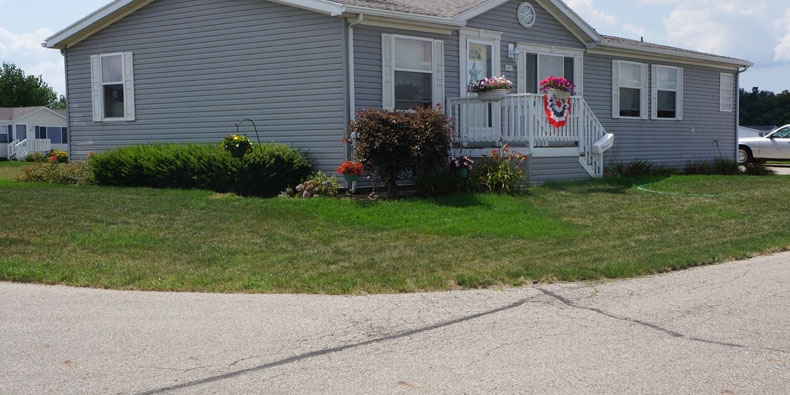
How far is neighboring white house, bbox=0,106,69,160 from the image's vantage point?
4269 centimetres

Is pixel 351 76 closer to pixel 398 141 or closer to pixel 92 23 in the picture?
pixel 398 141

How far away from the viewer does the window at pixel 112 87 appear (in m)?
17.9

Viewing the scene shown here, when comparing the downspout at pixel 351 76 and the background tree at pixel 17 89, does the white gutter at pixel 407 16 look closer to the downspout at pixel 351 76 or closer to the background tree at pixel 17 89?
the downspout at pixel 351 76

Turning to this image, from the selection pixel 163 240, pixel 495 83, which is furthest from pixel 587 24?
pixel 163 240

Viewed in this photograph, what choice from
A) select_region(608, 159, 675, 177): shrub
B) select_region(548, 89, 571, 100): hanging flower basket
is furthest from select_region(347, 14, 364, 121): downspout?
select_region(608, 159, 675, 177): shrub

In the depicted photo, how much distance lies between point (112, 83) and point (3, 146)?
31.6 meters

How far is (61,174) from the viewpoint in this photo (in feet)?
58.4

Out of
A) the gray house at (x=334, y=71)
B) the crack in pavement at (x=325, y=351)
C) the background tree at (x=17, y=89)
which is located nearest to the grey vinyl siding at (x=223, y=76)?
the gray house at (x=334, y=71)

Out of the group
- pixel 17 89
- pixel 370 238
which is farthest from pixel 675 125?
pixel 17 89

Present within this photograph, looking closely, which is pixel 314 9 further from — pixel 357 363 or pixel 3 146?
pixel 3 146

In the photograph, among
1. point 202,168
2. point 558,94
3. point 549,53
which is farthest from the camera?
point 549,53

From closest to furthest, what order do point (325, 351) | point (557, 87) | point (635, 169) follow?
point (325, 351) → point (557, 87) → point (635, 169)

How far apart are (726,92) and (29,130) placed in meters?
39.9

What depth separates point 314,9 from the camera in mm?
14539
